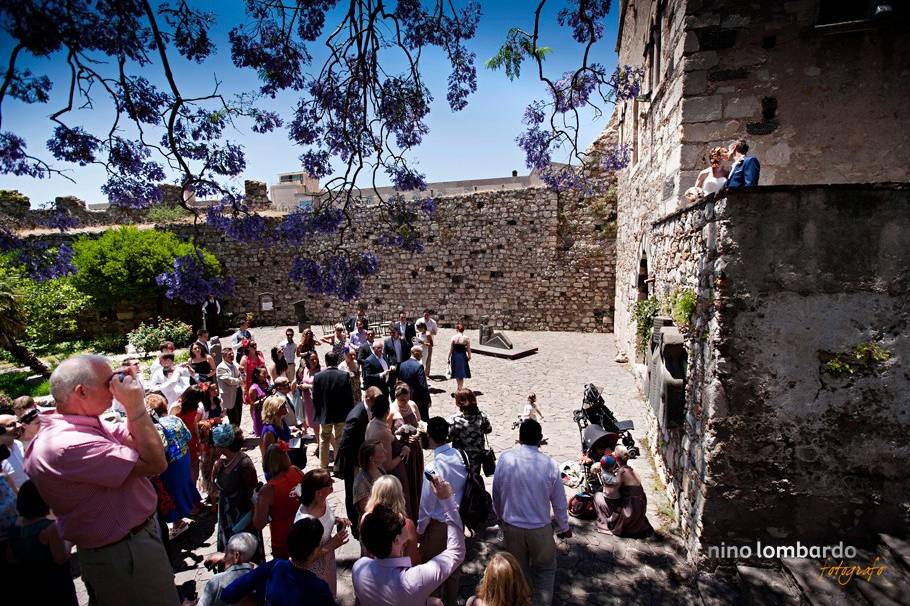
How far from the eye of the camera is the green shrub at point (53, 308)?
626 inches

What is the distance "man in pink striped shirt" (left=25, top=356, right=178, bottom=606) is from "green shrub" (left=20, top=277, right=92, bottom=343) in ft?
60.7

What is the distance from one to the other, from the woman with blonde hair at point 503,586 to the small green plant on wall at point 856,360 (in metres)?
2.82

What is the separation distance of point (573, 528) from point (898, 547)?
2482 millimetres

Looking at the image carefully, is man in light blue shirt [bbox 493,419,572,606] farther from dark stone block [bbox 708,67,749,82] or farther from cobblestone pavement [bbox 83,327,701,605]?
dark stone block [bbox 708,67,749,82]

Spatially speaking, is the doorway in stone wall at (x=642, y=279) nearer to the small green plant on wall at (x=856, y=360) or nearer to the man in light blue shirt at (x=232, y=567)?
the small green plant on wall at (x=856, y=360)

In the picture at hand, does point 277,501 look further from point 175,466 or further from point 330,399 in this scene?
point 330,399

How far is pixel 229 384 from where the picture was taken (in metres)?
6.68

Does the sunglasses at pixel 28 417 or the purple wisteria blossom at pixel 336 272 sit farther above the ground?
the purple wisteria blossom at pixel 336 272

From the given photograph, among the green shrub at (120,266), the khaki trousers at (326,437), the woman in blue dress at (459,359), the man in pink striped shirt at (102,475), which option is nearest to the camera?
the man in pink striped shirt at (102,475)

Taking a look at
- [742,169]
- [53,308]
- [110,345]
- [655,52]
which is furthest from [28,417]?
[53,308]

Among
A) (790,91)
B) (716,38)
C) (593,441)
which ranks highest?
(716,38)

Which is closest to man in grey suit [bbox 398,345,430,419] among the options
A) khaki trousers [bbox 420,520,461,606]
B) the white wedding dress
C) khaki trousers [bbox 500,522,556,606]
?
khaki trousers [bbox 420,520,461,606]

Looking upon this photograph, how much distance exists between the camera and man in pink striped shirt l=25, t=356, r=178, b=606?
7.03ft

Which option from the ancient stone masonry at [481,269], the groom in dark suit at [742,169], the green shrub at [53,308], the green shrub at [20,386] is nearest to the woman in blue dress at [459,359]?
the groom in dark suit at [742,169]
